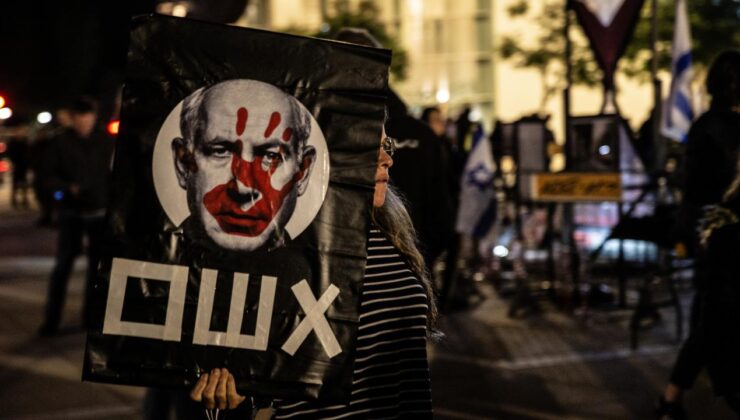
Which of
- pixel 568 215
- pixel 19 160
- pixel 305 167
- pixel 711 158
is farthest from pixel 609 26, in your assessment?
pixel 19 160

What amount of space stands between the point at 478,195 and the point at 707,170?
4.93 meters

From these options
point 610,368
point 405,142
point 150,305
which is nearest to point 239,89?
point 150,305

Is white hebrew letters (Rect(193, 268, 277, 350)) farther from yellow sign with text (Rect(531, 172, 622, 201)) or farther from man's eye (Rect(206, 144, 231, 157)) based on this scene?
yellow sign with text (Rect(531, 172, 622, 201))

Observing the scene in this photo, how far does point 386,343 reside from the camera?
9.11 feet

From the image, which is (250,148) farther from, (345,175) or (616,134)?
(616,134)

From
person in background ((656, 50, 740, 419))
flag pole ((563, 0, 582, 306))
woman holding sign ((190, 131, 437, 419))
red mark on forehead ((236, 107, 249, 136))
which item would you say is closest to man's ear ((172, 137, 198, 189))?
red mark on forehead ((236, 107, 249, 136))

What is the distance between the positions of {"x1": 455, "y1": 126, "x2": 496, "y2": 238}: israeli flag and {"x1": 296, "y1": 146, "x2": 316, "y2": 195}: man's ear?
7.60 metres

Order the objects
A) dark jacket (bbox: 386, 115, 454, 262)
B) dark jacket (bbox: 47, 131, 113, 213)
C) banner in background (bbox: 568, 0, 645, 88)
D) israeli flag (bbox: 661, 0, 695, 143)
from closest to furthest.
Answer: dark jacket (bbox: 386, 115, 454, 262), dark jacket (bbox: 47, 131, 113, 213), banner in background (bbox: 568, 0, 645, 88), israeli flag (bbox: 661, 0, 695, 143)

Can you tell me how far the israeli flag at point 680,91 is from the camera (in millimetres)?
9000

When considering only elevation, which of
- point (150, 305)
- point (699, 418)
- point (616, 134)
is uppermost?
point (616, 134)

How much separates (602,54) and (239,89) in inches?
277

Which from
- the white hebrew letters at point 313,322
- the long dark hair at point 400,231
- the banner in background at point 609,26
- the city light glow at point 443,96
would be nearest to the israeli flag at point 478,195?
the banner in background at point 609,26

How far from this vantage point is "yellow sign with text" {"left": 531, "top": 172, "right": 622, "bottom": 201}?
866 centimetres

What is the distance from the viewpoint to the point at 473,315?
9570 millimetres
